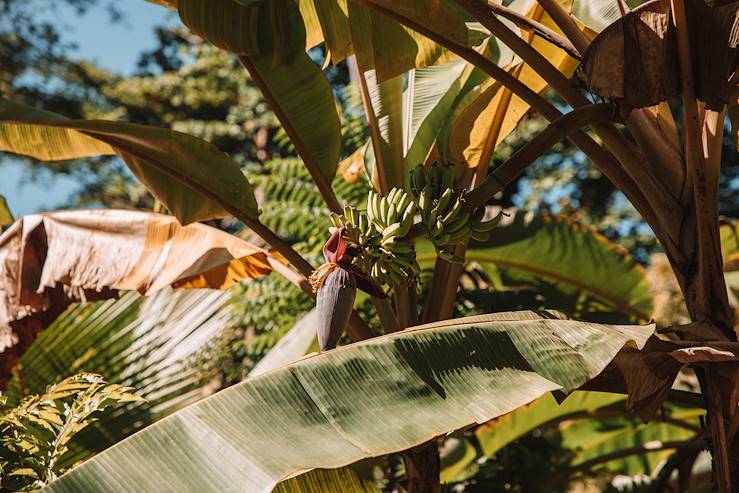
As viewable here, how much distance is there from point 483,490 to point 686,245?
189cm

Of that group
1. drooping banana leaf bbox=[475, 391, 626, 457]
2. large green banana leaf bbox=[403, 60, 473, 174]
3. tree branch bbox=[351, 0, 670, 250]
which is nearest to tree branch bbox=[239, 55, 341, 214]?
large green banana leaf bbox=[403, 60, 473, 174]

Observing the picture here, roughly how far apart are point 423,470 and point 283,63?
1.18 meters

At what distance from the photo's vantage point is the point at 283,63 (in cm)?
226

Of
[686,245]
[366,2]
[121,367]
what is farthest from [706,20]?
[121,367]

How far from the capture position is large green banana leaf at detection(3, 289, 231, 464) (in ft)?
9.10

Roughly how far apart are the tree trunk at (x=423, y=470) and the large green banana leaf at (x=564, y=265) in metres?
1.17

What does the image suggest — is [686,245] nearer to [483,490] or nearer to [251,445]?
[251,445]

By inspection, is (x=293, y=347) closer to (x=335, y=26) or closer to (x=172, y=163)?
(x=172, y=163)

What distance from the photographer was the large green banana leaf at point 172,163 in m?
2.23

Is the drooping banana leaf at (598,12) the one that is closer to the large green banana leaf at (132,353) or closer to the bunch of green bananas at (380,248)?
the bunch of green bananas at (380,248)

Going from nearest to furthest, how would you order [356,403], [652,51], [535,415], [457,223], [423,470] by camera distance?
1. [356,403]
2. [457,223]
3. [652,51]
4. [423,470]
5. [535,415]

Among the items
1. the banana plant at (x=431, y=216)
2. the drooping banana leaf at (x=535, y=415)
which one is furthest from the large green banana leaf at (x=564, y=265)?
the banana plant at (x=431, y=216)

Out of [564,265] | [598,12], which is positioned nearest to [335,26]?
[598,12]

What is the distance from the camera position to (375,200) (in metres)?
1.73
